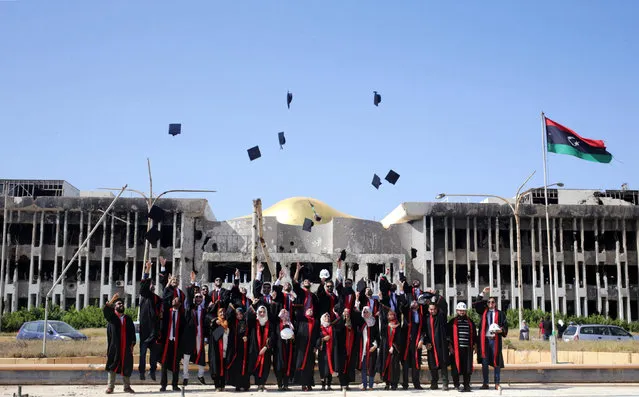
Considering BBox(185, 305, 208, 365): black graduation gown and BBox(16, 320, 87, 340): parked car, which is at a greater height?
BBox(185, 305, 208, 365): black graduation gown

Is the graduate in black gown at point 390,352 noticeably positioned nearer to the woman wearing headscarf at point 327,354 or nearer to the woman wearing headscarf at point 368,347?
the woman wearing headscarf at point 368,347

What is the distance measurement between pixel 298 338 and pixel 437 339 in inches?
94.4

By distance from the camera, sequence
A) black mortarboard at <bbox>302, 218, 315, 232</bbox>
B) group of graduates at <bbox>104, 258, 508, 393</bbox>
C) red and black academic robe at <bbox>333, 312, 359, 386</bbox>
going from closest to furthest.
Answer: group of graduates at <bbox>104, 258, 508, 393</bbox>
red and black academic robe at <bbox>333, 312, 359, 386</bbox>
black mortarboard at <bbox>302, 218, 315, 232</bbox>

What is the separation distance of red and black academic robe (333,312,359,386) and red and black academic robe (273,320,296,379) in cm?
79

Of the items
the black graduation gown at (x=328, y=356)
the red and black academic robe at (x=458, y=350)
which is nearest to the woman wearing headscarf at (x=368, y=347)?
the black graduation gown at (x=328, y=356)

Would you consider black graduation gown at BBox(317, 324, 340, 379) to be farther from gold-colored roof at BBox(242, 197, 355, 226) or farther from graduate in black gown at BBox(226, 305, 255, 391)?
gold-colored roof at BBox(242, 197, 355, 226)

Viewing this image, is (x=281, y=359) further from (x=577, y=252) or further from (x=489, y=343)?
(x=577, y=252)

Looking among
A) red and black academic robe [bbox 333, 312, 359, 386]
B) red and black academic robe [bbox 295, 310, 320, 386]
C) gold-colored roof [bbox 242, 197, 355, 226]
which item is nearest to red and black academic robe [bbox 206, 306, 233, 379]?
red and black academic robe [bbox 295, 310, 320, 386]

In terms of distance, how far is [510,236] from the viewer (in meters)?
48.7

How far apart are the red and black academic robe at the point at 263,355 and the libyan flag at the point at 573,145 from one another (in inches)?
684

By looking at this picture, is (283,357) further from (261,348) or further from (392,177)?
(392,177)

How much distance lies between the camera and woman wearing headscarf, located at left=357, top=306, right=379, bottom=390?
13562mm

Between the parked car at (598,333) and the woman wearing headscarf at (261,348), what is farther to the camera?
the parked car at (598,333)

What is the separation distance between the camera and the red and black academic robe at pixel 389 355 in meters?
13.5
